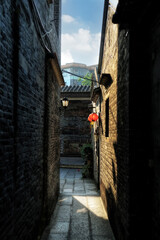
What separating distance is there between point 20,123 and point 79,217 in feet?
12.8

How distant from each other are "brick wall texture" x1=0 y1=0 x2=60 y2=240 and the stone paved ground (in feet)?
2.05

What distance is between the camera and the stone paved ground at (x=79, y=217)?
13.9 feet

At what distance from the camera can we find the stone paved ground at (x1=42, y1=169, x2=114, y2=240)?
4.23 metres

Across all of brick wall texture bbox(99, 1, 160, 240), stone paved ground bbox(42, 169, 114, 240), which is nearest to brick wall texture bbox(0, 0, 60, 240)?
stone paved ground bbox(42, 169, 114, 240)

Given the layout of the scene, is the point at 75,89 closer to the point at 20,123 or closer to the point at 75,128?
the point at 75,128

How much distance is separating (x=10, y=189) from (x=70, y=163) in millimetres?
10354

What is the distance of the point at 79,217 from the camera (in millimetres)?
5160

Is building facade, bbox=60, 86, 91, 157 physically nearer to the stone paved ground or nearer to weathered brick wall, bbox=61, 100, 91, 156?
weathered brick wall, bbox=61, 100, 91, 156

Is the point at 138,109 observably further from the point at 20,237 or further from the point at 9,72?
the point at 20,237

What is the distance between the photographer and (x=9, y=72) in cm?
242

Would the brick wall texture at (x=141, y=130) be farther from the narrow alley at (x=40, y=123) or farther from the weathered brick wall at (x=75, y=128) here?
the weathered brick wall at (x=75, y=128)

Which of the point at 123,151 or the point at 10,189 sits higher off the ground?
the point at 123,151

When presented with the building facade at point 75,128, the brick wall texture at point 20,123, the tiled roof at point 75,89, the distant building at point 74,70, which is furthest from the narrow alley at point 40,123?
the distant building at point 74,70

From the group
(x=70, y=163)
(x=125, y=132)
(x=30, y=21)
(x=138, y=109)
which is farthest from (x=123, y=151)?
(x=70, y=163)
